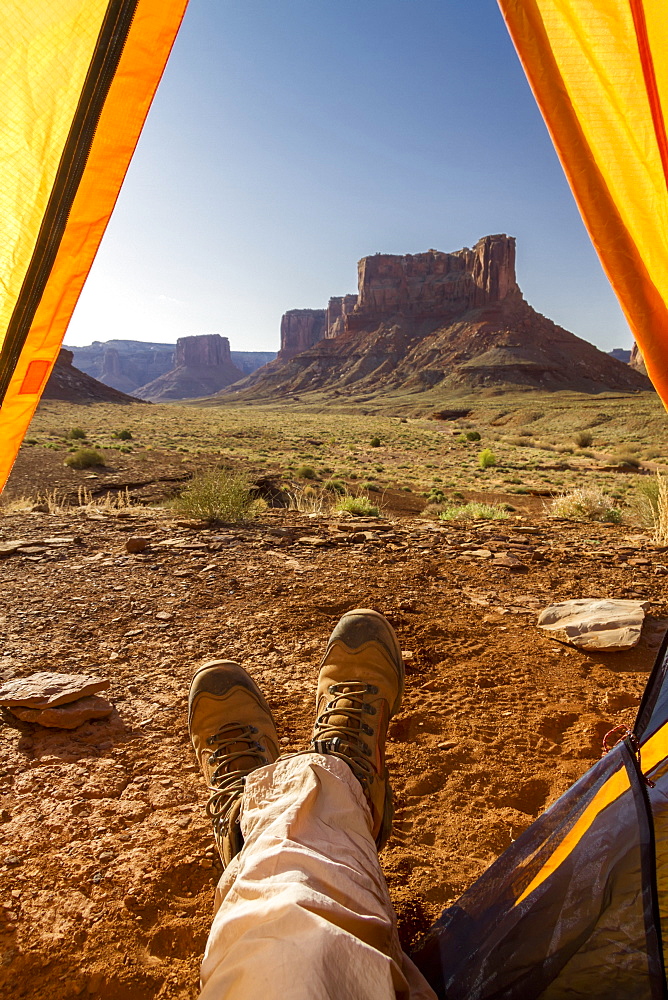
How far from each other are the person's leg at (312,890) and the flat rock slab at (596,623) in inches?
61.3

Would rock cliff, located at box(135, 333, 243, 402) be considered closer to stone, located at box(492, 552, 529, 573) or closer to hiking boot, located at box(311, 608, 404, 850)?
stone, located at box(492, 552, 529, 573)

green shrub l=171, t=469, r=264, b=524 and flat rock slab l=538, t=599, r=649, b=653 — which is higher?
green shrub l=171, t=469, r=264, b=524

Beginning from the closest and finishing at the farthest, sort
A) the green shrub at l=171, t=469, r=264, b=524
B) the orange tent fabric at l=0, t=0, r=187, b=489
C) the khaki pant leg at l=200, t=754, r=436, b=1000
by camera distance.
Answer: the khaki pant leg at l=200, t=754, r=436, b=1000
the orange tent fabric at l=0, t=0, r=187, b=489
the green shrub at l=171, t=469, r=264, b=524

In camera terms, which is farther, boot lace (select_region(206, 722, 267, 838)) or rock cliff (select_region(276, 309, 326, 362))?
rock cliff (select_region(276, 309, 326, 362))

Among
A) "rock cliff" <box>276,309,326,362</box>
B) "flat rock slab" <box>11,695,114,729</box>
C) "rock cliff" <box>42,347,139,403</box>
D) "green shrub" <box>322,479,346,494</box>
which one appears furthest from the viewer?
"rock cliff" <box>276,309,326,362</box>

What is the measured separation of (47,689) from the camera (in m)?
2.30

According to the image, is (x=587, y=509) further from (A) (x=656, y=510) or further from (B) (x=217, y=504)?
(B) (x=217, y=504)

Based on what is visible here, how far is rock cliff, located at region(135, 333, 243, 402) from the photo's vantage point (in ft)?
490

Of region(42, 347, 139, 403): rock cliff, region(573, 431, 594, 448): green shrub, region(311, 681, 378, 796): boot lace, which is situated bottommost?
region(311, 681, 378, 796): boot lace

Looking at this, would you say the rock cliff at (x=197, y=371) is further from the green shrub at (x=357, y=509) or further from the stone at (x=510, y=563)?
the stone at (x=510, y=563)

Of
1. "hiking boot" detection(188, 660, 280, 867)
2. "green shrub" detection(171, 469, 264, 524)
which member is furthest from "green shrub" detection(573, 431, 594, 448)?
"hiking boot" detection(188, 660, 280, 867)

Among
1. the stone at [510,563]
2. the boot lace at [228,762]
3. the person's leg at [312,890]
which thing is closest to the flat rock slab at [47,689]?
the boot lace at [228,762]

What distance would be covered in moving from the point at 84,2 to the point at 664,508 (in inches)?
223

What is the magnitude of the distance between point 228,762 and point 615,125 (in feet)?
7.41
